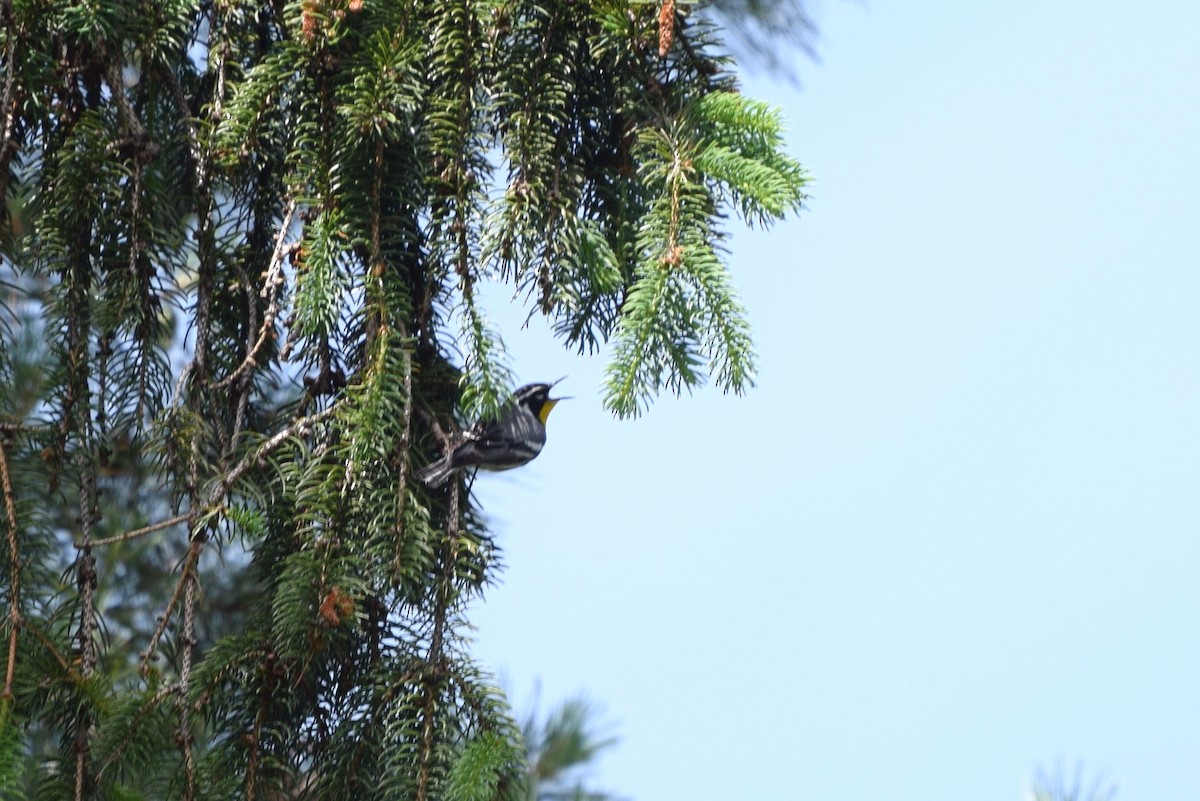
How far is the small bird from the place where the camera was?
80.7 inches

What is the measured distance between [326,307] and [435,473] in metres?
0.30

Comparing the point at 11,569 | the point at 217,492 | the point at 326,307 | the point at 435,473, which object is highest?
the point at 326,307

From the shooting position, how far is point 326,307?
196cm

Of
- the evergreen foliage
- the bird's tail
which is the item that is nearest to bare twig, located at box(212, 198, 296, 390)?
the evergreen foliage

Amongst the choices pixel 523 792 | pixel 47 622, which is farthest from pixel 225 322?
pixel 523 792

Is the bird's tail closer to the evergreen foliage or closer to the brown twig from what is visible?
the evergreen foliage

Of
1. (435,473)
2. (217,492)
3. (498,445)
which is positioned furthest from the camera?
(498,445)

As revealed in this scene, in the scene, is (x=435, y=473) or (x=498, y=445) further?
(x=498, y=445)

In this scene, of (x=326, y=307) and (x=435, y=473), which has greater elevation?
(x=326, y=307)

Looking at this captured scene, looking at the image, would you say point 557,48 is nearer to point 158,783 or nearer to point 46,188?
point 46,188

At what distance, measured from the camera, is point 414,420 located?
212 centimetres

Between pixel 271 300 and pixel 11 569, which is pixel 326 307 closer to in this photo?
pixel 271 300

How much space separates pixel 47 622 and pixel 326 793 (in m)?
0.49

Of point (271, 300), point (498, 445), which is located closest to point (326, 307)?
point (271, 300)
